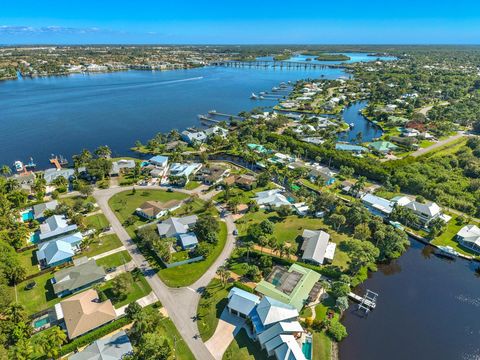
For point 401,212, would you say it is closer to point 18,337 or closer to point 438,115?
point 18,337

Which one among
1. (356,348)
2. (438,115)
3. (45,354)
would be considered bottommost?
(356,348)

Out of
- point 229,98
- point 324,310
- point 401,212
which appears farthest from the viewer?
point 229,98

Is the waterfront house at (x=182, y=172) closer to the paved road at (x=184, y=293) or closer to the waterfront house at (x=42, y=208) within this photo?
the paved road at (x=184, y=293)

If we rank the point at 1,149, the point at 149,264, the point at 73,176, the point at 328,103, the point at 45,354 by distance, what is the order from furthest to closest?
the point at 328,103, the point at 1,149, the point at 73,176, the point at 149,264, the point at 45,354

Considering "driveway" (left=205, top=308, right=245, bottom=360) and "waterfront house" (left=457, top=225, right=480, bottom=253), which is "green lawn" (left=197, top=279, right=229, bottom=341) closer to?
"driveway" (left=205, top=308, right=245, bottom=360)

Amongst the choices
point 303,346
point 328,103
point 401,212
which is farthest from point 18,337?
point 328,103

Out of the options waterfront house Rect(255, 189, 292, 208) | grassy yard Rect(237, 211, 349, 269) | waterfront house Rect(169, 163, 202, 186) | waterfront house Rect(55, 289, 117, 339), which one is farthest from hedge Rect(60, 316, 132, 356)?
waterfront house Rect(169, 163, 202, 186)

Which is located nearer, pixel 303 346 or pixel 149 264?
pixel 303 346

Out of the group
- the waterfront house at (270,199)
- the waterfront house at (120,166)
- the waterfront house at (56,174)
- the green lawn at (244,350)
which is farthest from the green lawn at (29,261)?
the waterfront house at (270,199)
